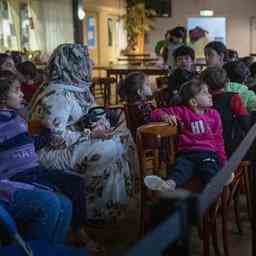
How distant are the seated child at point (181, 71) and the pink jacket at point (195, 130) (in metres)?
1.24

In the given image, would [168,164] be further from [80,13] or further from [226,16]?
[226,16]

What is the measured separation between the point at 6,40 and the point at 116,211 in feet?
20.0

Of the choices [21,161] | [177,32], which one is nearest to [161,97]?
[21,161]

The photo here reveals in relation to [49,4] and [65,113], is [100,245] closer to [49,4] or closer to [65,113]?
[65,113]

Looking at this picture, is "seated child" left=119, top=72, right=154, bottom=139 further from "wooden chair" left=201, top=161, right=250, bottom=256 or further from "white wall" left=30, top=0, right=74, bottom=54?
"white wall" left=30, top=0, right=74, bottom=54

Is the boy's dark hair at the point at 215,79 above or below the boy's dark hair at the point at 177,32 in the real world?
below

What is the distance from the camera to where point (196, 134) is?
10.1 ft

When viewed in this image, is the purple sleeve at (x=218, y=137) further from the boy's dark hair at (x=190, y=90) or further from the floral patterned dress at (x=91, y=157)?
the floral patterned dress at (x=91, y=157)

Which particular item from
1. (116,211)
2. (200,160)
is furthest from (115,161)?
(200,160)

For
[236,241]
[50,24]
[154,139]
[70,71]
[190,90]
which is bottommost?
[236,241]

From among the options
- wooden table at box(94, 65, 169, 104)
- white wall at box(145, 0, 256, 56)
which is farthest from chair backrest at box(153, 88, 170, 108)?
white wall at box(145, 0, 256, 56)

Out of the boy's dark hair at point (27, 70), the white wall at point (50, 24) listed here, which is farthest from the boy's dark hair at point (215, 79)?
the white wall at point (50, 24)

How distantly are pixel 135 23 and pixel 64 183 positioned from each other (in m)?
10.9

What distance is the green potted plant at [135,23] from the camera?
13250mm
